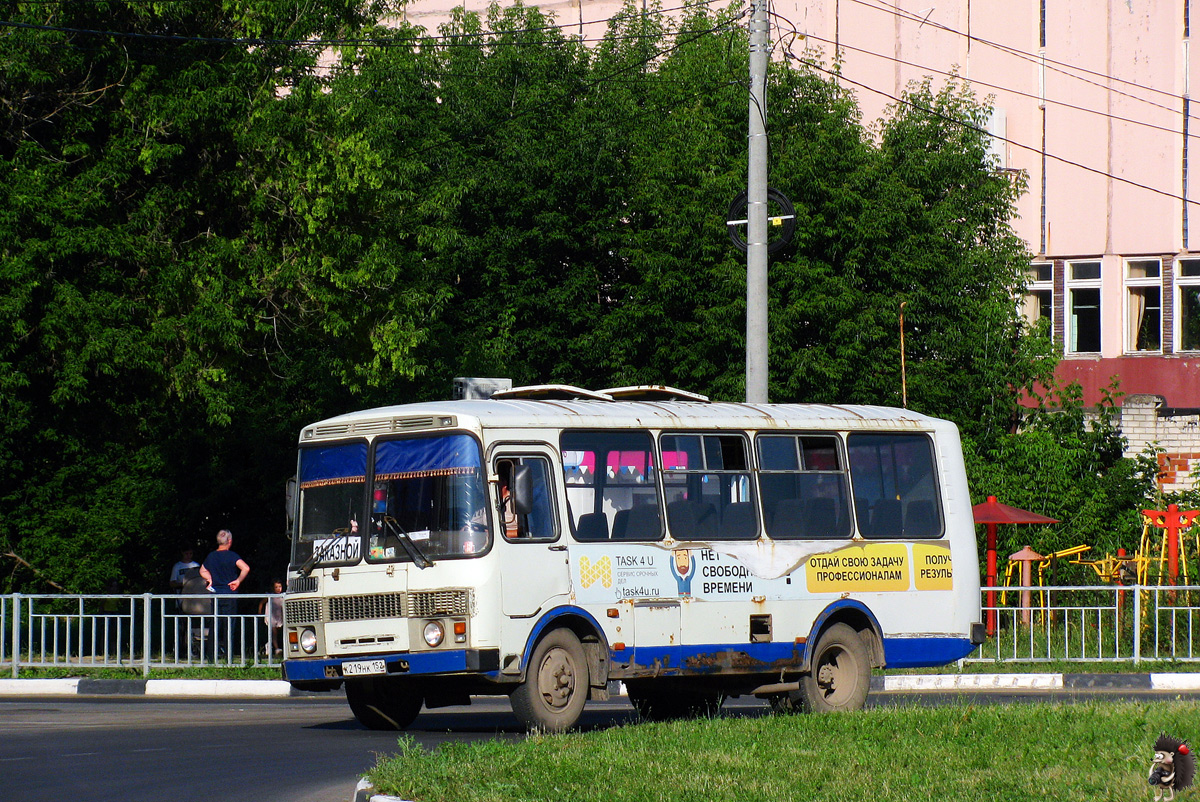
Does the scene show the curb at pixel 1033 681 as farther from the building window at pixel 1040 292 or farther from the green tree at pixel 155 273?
the building window at pixel 1040 292

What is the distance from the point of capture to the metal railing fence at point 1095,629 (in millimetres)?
21172

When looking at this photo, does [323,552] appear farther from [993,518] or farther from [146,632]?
[993,518]

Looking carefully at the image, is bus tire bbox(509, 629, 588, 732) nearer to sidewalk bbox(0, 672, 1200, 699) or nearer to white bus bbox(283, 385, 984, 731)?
white bus bbox(283, 385, 984, 731)

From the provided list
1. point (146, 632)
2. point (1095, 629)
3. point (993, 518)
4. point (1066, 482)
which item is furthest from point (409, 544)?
point (1066, 482)

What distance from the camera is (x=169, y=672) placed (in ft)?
66.2

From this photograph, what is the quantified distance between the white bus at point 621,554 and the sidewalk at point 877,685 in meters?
4.54

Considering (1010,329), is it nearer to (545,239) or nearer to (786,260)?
(786,260)

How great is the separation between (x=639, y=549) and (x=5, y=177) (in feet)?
37.4

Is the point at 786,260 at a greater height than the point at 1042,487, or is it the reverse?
the point at 786,260

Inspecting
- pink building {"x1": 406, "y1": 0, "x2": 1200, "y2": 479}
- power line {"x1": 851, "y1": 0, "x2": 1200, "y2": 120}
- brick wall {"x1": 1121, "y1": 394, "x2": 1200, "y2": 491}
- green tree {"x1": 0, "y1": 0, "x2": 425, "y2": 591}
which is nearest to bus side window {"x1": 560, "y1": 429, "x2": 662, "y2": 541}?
green tree {"x1": 0, "y1": 0, "x2": 425, "y2": 591}

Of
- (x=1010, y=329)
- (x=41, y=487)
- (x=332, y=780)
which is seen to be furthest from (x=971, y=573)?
(x=1010, y=329)

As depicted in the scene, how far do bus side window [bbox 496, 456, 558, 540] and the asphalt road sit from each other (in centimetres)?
173

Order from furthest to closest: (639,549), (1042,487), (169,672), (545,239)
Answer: (545,239) < (1042,487) < (169,672) < (639,549)

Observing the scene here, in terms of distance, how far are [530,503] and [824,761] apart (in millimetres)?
3841
